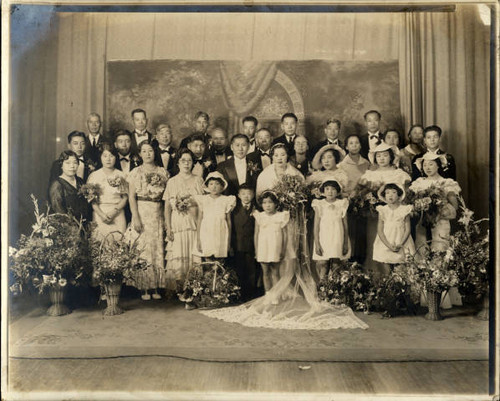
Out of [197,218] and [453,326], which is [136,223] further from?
[453,326]

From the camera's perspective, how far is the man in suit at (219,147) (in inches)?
194

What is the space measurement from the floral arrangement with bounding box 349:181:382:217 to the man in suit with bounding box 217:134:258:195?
0.94 m

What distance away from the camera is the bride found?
4.78 meters

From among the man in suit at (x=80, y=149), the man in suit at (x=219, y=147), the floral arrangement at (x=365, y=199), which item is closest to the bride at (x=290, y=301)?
the man in suit at (x=219, y=147)

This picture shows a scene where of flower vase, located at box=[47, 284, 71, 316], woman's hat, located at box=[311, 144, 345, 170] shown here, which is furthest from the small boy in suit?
flower vase, located at box=[47, 284, 71, 316]

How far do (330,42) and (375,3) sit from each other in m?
0.55

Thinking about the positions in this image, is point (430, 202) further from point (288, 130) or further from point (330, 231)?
point (288, 130)

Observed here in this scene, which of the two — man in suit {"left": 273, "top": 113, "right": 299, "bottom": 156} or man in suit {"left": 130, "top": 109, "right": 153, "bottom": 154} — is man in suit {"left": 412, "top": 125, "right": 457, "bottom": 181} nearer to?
man in suit {"left": 273, "top": 113, "right": 299, "bottom": 156}

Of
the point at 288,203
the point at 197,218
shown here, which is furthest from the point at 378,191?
the point at 197,218

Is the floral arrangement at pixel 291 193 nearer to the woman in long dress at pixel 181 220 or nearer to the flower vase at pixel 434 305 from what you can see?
the woman in long dress at pixel 181 220

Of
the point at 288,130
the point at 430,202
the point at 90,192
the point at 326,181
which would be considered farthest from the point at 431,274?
the point at 90,192

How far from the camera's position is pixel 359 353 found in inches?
184

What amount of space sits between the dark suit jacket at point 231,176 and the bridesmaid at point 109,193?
0.92 metres

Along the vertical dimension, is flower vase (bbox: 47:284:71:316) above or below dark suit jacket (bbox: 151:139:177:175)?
below
